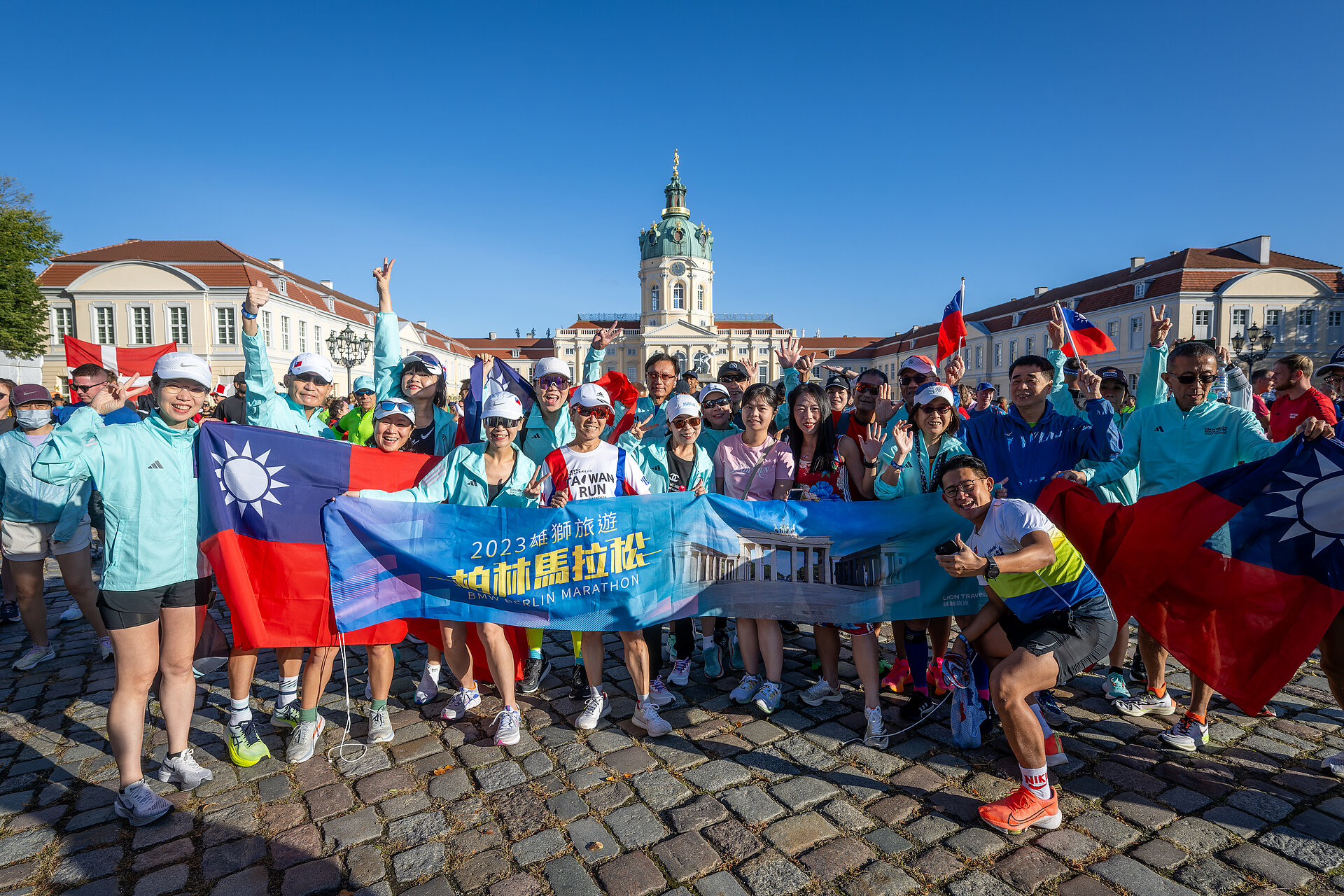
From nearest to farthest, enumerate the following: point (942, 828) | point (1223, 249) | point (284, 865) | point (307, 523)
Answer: point (284, 865), point (942, 828), point (307, 523), point (1223, 249)

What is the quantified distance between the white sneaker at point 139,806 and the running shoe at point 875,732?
3.80 meters

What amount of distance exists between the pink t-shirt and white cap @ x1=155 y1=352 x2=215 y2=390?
3177 mm

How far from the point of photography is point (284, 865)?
2.93 meters

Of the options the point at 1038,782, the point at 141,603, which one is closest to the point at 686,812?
the point at 1038,782

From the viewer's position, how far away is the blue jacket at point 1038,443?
14.2ft

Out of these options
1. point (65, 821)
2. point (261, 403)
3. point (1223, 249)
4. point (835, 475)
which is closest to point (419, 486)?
point (261, 403)

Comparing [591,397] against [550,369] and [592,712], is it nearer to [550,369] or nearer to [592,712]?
[550,369]

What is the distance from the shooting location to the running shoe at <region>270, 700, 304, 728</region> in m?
4.13

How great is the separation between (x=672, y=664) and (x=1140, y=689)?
3.36 metres

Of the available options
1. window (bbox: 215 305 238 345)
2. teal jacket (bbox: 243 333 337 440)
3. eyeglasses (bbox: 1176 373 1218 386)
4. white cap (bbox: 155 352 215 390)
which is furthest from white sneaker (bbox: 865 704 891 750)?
window (bbox: 215 305 238 345)

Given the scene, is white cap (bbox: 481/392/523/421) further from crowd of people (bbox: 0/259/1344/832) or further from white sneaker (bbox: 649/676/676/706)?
white sneaker (bbox: 649/676/676/706)

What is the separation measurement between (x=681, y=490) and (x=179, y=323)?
55.7m

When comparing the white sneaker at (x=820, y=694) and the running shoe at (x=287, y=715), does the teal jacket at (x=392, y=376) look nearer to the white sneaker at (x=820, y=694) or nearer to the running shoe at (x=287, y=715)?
the running shoe at (x=287, y=715)

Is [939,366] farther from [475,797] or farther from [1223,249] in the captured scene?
[1223,249]
